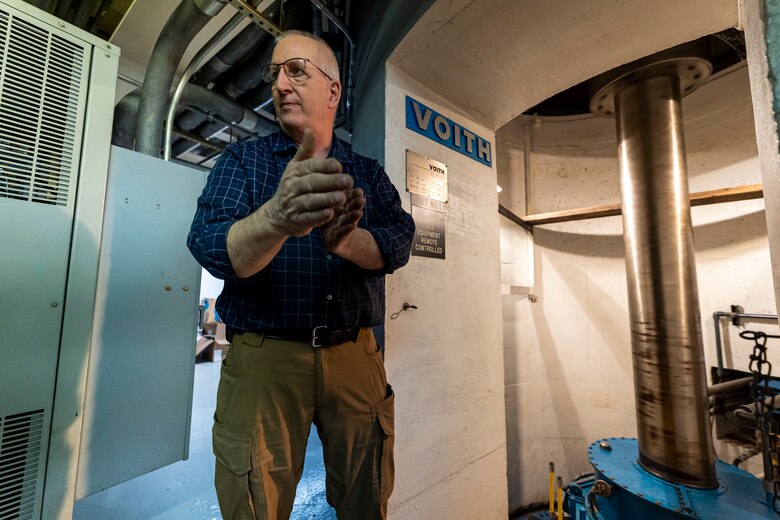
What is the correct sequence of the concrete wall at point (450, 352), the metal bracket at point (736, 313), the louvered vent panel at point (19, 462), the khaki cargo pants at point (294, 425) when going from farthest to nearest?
the metal bracket at point (736, 313) < the concrete wall at point (450, 352) < the louvered vent panel at point (19, 462) < the khaki cargo pants at point (294, 425)

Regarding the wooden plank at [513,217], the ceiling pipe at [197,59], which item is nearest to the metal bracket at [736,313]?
the wooden plank at [513,217]

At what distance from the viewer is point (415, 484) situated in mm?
1207

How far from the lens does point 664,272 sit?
4.58 feet

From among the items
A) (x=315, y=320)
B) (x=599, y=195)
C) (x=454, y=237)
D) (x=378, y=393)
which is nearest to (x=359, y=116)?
(x=454, y=237)

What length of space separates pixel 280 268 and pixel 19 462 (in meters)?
0.90

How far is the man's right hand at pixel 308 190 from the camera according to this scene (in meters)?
0.47

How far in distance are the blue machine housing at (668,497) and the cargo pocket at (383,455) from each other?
3.41ft

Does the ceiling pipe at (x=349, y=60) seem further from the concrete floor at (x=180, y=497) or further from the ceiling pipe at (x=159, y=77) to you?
the concrete floor at (x=180, y=497)

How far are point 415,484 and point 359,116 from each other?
1.60 metres

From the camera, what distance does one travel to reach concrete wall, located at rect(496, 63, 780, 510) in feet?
6.97

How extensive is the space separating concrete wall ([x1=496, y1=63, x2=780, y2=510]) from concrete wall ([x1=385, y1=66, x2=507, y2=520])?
0.87 meters

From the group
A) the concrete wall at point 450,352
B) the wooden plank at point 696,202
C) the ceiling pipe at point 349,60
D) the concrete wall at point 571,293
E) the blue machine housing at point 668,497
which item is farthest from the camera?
the concrete wall at point 571,293

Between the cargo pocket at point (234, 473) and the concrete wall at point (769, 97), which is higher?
the concrete wall at point (769, 97)

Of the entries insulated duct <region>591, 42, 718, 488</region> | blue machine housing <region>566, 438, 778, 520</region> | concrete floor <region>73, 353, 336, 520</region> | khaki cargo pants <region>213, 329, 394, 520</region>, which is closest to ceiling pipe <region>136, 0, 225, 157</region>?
khaki cargo pants <region>213, 329, 394, 520</region>
